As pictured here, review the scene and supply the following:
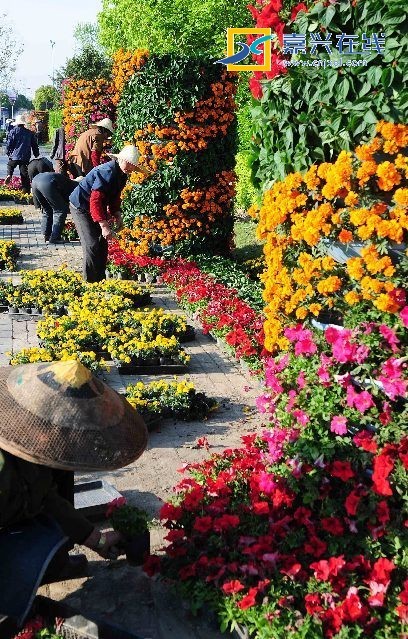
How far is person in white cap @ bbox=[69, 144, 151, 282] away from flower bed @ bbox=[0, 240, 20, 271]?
201cm

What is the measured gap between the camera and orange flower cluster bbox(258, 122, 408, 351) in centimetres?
→ 330

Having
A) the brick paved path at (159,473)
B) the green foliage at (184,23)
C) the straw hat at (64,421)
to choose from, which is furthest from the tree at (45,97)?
the straw hat at (64,421)

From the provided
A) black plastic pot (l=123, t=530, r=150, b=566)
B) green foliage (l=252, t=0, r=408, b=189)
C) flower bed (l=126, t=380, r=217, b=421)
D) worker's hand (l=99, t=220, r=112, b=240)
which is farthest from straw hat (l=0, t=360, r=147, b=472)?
worker's hand (l=99, t=220, r=112, b=240)

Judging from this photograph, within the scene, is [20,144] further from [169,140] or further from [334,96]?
[334,96]

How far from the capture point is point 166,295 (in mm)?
9578

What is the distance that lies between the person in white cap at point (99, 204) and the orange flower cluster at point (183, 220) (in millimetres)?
2025

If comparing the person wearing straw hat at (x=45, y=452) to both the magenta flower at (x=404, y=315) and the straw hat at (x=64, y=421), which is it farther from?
the magenta flower at (x=404, y=315)

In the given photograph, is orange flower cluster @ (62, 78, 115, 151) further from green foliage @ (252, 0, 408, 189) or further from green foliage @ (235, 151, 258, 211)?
green foliage @ (252, 0, 408, 189)

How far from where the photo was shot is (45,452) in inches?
105

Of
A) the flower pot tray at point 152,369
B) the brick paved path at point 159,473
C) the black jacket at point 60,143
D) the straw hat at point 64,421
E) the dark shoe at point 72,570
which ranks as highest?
the black jacket at point 60,143

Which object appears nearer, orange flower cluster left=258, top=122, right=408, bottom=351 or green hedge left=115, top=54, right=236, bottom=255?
orange flower cluster left=258, top=122, right=408, bottom=351

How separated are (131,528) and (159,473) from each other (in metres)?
1.06

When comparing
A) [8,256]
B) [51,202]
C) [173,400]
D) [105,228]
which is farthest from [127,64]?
[173,400]

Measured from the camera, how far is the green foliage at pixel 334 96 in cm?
325
